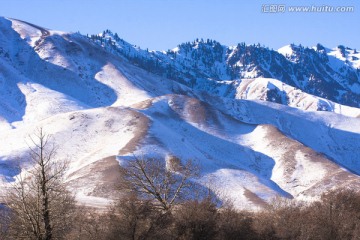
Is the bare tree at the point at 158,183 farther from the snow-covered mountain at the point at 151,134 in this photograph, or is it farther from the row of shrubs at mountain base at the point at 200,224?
the snow-covered mountain at the point at 151,134

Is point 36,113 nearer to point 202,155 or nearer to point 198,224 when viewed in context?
point 202,155

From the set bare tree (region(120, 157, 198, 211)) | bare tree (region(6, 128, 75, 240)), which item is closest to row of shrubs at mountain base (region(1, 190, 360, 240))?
bare tree (region(120, 157, 198, 211))

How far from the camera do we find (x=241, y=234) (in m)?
37.9

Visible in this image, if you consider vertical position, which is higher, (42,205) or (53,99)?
(42,205)

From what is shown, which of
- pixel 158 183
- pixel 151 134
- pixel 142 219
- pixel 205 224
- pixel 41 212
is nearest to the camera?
pixel 41 212

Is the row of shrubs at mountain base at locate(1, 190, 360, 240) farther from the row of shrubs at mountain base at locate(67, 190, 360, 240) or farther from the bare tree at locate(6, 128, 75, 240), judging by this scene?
the bare tree at locate(6, 128, 75, 240)

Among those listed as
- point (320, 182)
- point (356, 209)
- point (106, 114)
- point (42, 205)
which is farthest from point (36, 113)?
point (42, 205)

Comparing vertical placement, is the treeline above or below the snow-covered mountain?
above

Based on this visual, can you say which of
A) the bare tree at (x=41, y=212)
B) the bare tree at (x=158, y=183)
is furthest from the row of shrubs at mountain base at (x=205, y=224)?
the bare tree at (x=41, y=212)

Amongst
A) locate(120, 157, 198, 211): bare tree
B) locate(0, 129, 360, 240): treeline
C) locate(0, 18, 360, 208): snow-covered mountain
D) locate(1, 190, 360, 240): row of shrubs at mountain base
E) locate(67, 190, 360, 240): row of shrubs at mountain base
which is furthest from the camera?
locate(0, 18, 360, 208): snow-covered mountain

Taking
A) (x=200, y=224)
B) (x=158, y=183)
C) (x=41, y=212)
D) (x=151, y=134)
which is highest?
(x=41, y=212)

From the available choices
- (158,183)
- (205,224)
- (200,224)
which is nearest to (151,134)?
(158,183)

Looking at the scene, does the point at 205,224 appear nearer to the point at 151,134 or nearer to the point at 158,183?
the point at 158,183

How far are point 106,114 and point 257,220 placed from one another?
8212 centimetres
